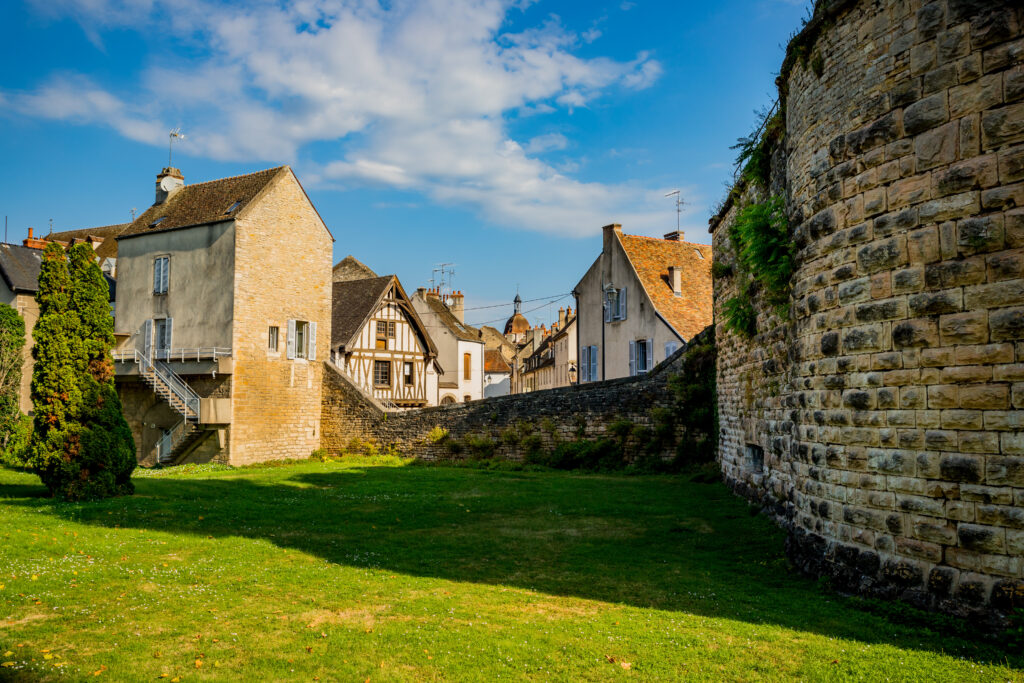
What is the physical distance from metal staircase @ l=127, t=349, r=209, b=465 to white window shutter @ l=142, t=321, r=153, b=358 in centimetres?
132

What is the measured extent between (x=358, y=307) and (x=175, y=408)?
10.2m

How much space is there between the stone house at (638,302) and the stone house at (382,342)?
25.0 ft

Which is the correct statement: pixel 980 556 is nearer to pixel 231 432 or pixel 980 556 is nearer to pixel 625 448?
pixel 625 448

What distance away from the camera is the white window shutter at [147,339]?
22922mm

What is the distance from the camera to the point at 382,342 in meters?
29.8

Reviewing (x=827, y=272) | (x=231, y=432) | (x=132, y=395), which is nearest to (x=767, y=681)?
(x=827, y=272)

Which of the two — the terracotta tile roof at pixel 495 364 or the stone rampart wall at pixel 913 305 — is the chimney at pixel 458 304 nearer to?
the terracotta tile roof at pixel 495 364

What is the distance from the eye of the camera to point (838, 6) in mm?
6570

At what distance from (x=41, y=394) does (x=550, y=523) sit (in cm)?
872

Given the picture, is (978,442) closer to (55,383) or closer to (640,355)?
(55,383)

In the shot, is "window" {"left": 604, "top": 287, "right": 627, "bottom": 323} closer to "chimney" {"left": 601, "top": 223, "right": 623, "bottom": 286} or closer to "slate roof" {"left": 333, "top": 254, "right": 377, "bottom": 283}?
"chimney" {"left": 601, "top": 223, "right": 623, "bottom": 286}

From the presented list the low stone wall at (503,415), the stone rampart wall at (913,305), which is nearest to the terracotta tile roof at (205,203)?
the low stone wall at (503,415)

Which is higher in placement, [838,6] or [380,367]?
[838,6]

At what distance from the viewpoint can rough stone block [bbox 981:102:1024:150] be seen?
503 cm
